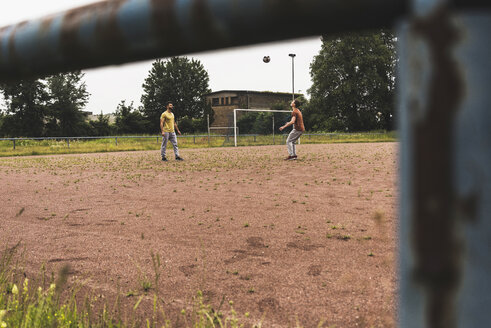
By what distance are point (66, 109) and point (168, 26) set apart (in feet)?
165

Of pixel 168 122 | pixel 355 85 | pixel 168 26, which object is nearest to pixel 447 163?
pixel 168 26

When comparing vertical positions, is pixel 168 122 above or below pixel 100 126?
below

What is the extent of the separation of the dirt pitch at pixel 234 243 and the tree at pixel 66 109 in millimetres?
40938

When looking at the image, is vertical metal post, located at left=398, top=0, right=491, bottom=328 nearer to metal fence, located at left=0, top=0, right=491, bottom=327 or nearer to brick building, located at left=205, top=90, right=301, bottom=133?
metal fence, located at left=0, top=0, right=491, bottom=327

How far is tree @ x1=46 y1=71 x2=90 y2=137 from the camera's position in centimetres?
A: 4603

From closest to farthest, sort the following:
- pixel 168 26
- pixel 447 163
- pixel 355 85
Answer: pixel 447 163, pixel 168 26, pixel 355 85

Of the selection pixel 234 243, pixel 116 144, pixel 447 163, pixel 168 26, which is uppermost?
pixel 168 26

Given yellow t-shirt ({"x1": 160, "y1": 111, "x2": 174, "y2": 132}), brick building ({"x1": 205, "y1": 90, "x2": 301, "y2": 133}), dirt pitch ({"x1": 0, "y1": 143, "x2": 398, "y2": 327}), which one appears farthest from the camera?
brick building ({"x1": 205, "y1": 90, "x2": 301, "y2": 133})

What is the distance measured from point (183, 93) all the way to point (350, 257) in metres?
71.7

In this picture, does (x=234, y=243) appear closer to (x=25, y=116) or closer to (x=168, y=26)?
(x=168, y=26)

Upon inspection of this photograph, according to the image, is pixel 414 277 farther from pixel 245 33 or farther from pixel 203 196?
pixel 203 196

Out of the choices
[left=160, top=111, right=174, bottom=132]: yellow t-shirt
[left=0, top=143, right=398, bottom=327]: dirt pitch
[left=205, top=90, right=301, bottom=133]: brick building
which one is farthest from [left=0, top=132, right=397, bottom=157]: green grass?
[left=205, top=90, right=301, bottom=133]: brick building

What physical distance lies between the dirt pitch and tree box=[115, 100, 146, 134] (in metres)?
47.4

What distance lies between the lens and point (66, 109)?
4697cm
